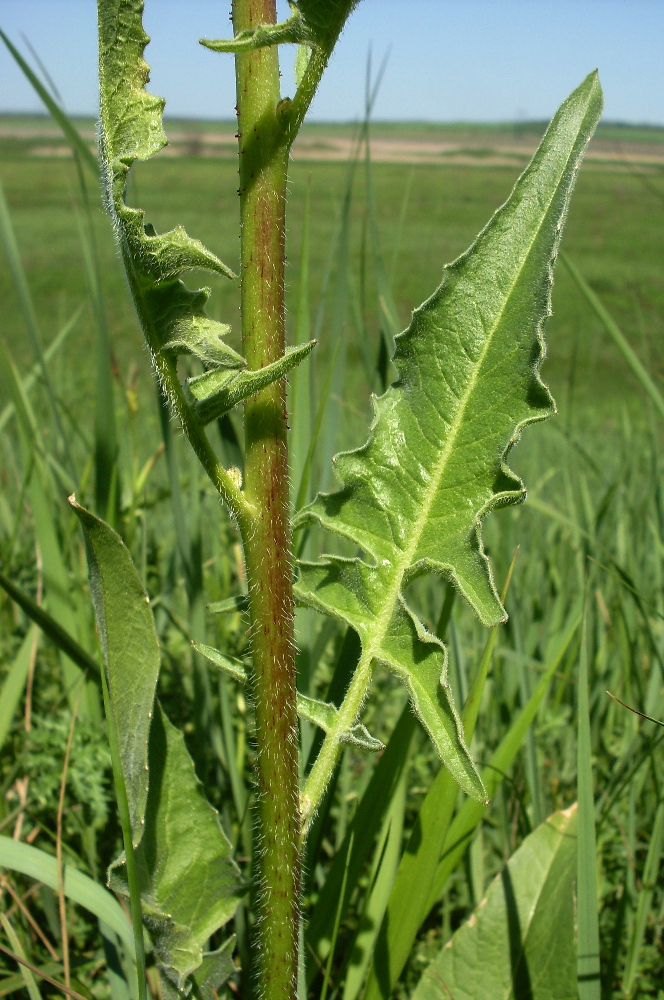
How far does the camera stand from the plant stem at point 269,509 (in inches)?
18.8

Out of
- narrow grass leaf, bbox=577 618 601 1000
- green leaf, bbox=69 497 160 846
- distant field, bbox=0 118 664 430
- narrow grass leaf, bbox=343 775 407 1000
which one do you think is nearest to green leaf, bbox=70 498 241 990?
green leaf, bbox=69 497 160 846

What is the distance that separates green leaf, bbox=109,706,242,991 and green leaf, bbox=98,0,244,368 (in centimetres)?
27

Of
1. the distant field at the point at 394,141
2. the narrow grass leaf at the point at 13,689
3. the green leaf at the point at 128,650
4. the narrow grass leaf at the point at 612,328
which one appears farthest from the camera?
the distant field at the point at 394,141

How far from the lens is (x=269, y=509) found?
20.2 inches

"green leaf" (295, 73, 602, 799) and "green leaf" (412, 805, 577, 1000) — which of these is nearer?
"green leaf" (295, 73, 602, 799)

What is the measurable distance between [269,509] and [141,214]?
0.59 feet

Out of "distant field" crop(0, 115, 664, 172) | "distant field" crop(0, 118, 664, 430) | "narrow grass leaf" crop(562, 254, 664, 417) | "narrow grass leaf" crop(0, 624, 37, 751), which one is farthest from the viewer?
"distant field" crop(0, 115, 664, 172)

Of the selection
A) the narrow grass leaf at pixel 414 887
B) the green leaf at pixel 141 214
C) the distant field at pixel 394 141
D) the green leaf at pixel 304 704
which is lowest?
the narrow grass leaf at pixel 414 887

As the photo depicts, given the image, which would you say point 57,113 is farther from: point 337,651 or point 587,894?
point 587,894

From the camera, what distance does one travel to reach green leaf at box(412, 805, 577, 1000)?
0.65 meters

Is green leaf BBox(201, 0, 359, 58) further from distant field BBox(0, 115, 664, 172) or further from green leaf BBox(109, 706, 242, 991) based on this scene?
distant field BBox(0, 115, 664, 172)

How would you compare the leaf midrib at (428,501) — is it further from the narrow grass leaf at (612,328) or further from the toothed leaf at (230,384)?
the narrow grass leaf at (612,328)

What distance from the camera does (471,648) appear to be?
132cm

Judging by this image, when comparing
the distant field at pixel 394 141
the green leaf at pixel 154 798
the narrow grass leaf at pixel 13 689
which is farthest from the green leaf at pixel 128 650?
the distant field at pixel 394 141
